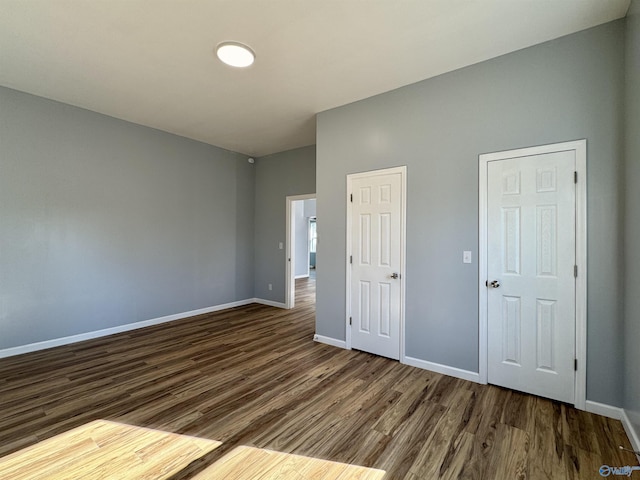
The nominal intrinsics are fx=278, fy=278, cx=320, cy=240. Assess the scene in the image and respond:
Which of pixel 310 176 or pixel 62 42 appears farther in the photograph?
pixel 310 176

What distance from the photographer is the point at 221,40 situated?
2.41 meters

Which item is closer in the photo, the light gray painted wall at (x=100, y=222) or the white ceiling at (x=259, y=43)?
the white ceiling at (x=259, y=43)

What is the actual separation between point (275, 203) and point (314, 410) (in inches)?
165

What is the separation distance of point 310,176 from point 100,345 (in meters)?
4.06

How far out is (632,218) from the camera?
6.32 feet

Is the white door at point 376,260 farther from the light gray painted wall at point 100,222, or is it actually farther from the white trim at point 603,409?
the light gray painted wall at point 100,222

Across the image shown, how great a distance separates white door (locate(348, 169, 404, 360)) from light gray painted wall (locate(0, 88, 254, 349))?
304 cm

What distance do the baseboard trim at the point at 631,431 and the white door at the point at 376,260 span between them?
5.71 feet

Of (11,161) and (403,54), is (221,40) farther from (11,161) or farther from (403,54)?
(11,161)

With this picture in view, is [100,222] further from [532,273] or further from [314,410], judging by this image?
[532,273]

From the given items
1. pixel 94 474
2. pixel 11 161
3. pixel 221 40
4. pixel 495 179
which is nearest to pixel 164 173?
pixel 11 161

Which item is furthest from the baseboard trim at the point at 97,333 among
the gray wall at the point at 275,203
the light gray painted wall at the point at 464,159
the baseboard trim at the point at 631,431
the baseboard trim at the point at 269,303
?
the baseboard trim at the point at 631,431

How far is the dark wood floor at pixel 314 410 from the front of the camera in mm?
1771

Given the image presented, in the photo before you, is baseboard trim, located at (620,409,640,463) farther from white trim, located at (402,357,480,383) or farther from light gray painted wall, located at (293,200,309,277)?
light gray painted wall, located at (293,200,309,277)
